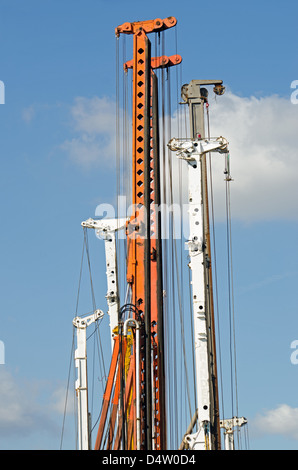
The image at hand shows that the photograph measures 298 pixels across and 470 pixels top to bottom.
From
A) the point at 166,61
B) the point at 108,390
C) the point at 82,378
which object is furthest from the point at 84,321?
the point at 166,61

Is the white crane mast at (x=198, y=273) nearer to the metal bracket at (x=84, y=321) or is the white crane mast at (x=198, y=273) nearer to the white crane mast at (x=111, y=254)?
the white crane mast at (x=111, y=254)

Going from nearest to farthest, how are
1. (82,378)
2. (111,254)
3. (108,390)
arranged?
(108,390)
(82,378)
(111,254)

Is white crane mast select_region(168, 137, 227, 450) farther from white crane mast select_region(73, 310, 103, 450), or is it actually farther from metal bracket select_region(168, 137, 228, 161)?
white crane mast select_region(73, 310, 103, 450)

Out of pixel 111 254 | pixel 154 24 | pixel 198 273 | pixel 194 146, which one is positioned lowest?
pixel 198 273

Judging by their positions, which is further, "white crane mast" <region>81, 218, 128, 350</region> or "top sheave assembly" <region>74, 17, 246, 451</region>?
"white crane mast" <region>81, 218, 128, 350</region>

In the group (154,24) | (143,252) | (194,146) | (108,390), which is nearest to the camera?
(194,146)

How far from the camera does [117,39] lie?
37125mm

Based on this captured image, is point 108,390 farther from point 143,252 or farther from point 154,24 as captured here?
point 154,24

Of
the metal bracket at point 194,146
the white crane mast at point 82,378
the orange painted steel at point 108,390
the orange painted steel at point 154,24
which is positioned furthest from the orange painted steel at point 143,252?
the metal bracket at point 194,146

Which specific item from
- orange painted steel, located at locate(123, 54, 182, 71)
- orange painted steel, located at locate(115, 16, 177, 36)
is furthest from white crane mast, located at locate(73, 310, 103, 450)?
orange painted steel, located at locate(115, 16, 177, 36)

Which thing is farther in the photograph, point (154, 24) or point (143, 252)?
point (154, 24)
